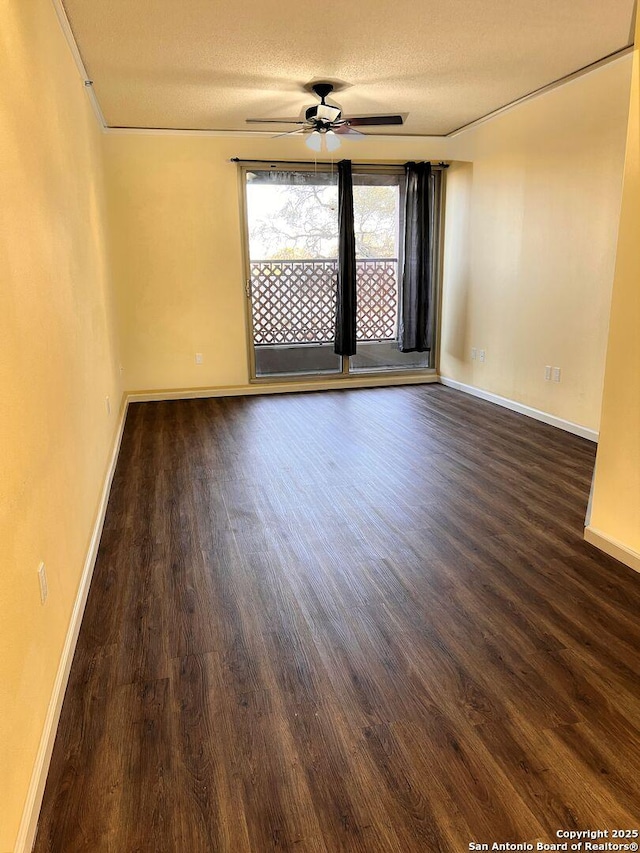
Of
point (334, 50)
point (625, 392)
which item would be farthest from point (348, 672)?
point (334, 50)

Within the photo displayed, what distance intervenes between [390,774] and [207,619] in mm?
965

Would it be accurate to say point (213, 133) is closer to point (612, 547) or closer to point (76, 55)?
point (76, 55)

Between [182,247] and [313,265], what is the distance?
1398 mm

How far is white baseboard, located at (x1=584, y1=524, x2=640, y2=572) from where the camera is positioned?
2.56 meters

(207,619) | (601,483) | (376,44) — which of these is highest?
(376,44)

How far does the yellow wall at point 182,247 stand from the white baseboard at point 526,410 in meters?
2.41

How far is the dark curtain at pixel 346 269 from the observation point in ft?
19.7

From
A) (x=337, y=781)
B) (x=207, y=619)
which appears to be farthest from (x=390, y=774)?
(x=207, y=619)

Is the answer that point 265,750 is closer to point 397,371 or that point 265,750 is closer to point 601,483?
point 601,483

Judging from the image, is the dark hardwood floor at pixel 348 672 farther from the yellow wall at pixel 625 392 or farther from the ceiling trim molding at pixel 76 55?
the ceiling trim molding at pixel 76 55

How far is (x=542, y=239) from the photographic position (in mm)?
4793

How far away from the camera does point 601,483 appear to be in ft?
8.93

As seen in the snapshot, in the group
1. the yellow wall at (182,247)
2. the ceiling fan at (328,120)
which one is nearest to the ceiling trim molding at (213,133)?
the yellow wall at (182,247)

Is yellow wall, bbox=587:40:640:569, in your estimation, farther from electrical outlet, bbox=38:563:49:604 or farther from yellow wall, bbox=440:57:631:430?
electrical outlet, bbox=38:563:49:604
